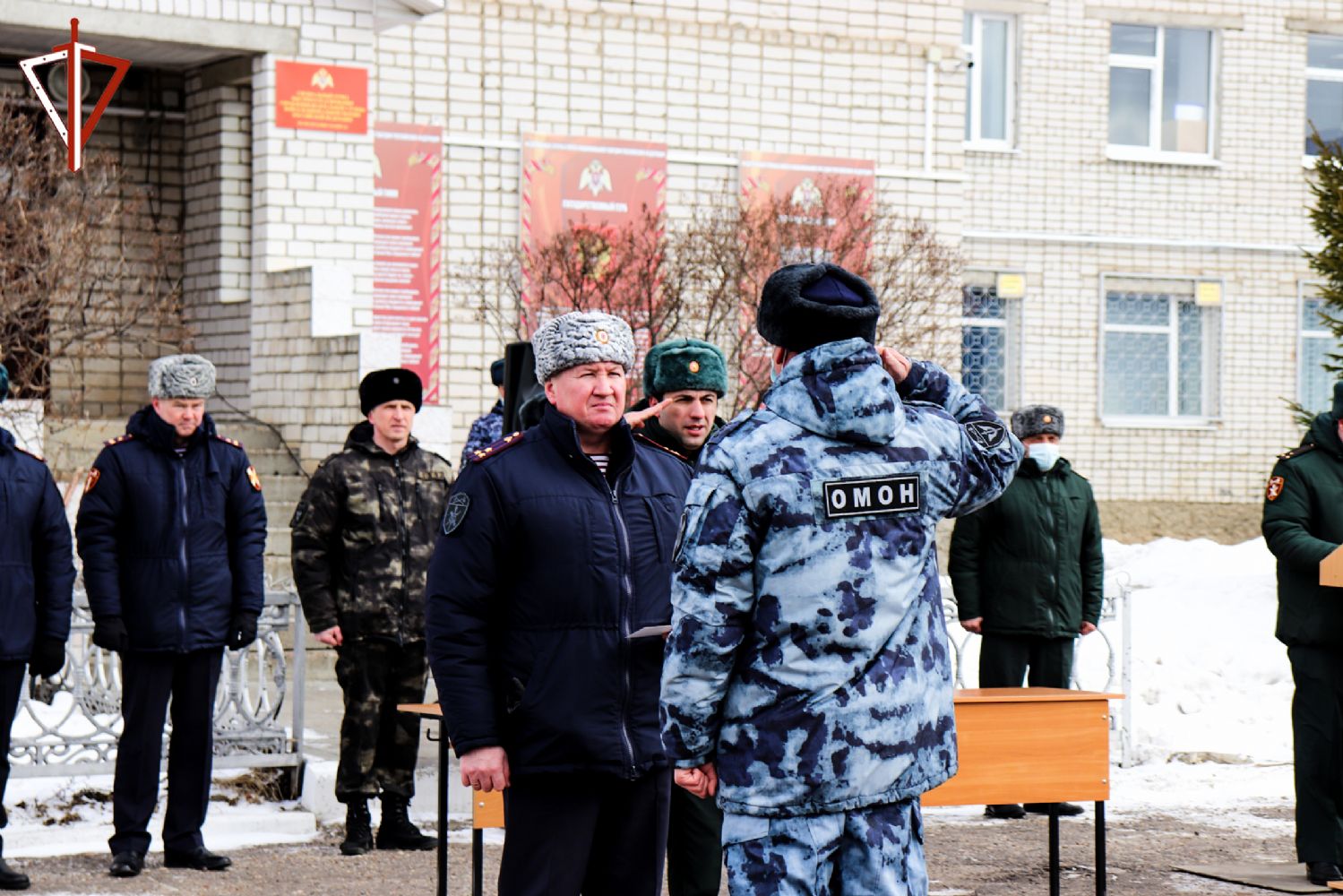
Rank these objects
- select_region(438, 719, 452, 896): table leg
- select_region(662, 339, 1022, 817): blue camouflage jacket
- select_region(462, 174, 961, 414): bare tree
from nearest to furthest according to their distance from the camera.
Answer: select_region(662, 339, 1022, 817): blue camouflage jacket < select_region(438, 719, 452, 896): table leg < select_region(462, 174, 961, 414): bare tree

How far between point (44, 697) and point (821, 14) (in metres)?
12.0

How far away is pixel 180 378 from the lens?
791 cm

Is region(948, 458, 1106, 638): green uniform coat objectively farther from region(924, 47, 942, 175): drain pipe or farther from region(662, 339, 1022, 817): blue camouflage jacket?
region(924, 47, 942, 175): drain pipe

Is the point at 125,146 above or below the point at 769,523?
above

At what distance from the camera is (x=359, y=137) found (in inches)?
598

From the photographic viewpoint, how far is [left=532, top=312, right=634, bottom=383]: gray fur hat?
4973mm

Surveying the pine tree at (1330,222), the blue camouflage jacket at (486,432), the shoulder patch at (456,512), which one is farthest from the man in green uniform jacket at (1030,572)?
the pine tree at (1330,222)

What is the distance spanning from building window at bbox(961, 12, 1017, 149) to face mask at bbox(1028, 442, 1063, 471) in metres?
12.7

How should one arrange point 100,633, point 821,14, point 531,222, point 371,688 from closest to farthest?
1. point 100,633
2. point 371,688
3. point 531,222
4. point 821,14

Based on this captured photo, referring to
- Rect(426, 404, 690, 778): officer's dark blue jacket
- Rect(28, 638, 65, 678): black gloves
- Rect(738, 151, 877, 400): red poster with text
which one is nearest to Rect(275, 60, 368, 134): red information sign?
Rect(738, 151, 877, 400): red poster with text

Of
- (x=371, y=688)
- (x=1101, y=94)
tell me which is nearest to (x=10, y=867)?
(x=371, y=688)

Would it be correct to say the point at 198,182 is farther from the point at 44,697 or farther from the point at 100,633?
the point at 100,633

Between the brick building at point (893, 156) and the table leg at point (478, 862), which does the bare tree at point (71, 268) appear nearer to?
the brick building at point (893, 156)

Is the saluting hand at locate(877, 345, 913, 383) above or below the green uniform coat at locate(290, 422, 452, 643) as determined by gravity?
above
